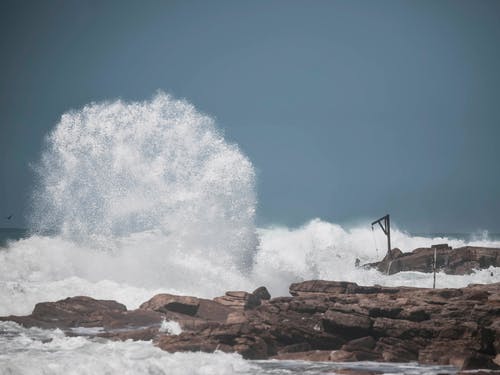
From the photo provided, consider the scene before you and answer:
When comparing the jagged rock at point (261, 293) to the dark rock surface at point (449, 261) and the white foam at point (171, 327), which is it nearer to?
the white foam at point (171, 327)

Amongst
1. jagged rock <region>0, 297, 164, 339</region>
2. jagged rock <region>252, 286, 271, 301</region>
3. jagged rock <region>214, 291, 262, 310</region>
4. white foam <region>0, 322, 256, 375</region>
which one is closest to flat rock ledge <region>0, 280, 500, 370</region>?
jagged rock <region>0, 297, 164, 339</region>

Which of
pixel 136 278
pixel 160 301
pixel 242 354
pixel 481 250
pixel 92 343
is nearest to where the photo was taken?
pixel 242 354

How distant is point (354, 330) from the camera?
15516mm

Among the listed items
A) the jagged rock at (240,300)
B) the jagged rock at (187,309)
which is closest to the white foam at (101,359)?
the jagged rock at (187,309)

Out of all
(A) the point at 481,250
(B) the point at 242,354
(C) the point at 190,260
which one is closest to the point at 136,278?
(C) the point at 190,260

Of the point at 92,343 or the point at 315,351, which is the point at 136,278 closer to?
the point at 92,343

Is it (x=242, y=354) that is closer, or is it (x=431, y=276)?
(x=242, y=354)

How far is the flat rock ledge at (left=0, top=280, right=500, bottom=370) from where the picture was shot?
1450 centimetres

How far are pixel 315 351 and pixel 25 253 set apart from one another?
2432cm

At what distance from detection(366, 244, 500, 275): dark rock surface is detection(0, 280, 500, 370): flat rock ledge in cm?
1769

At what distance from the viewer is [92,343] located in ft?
52.0

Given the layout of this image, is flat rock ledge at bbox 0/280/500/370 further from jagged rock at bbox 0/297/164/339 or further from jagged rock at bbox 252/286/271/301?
jagged rock at bbox 252/286/271/301

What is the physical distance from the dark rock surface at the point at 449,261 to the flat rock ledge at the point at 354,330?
17690 millimetres

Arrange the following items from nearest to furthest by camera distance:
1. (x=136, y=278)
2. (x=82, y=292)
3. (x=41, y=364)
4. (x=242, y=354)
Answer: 1. (x=41, y=364)
2. (x=242, y=354)
3. (x=82, y=292)
4. (x=136, y=278)
